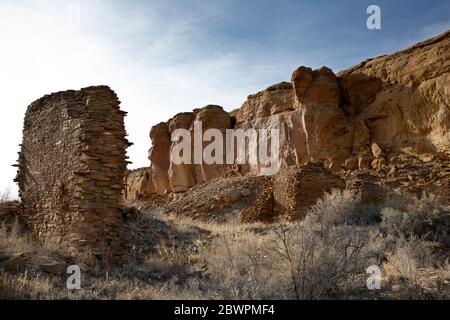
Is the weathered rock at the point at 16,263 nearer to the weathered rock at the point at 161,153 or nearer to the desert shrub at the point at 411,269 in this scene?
the desert shrub at the point at 411,269

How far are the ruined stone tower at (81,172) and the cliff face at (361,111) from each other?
1409cm

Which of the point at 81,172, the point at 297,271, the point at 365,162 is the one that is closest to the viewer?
the point at 297,271

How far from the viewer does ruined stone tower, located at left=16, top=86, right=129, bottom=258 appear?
8086 millimetres

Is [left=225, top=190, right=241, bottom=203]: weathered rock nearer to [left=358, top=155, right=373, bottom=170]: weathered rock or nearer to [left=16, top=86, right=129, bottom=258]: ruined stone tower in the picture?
[left=358, top=155, right=373, bottom=170]: weathered rock

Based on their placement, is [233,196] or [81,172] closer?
[81,172]

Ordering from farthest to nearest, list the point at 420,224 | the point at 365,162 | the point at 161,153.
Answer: the point at 161,153 → the point at 365,162 → the point at 420,224

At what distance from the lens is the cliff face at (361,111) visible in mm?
19516

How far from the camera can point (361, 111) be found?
23.4 m

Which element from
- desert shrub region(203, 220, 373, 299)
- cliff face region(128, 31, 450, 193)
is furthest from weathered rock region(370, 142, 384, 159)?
desert shrub region(203, 220, 373, 299)

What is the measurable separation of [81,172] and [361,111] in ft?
63.0

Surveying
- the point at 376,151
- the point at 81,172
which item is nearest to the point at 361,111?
the point at 376,151

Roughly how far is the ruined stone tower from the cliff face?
14.1m

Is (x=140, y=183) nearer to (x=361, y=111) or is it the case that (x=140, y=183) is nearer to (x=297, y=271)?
(x=361, y=111)

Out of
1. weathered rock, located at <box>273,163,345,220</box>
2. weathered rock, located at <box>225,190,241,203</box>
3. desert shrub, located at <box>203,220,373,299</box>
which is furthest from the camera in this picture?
weathered rock, located at <box>225,190,241,203</box>
